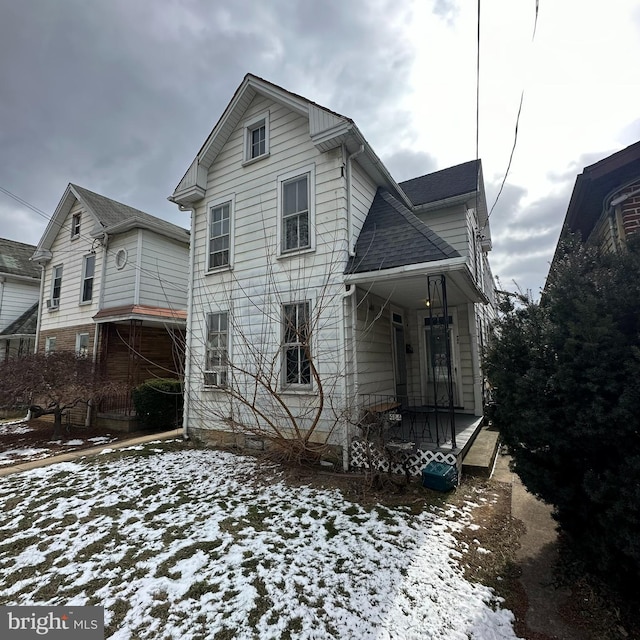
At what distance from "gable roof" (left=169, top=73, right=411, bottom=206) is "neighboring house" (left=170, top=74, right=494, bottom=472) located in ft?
0.11

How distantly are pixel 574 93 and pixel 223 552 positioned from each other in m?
7.92

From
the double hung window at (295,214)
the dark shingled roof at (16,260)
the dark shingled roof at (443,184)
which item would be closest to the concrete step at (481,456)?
the double hung window at (295,214)

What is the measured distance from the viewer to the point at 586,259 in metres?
3.20

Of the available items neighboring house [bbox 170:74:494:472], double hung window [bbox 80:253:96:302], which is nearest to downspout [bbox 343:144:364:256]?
neighboring house [bbox 170:74:494:472]

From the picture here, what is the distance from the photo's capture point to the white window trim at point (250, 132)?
8062mm

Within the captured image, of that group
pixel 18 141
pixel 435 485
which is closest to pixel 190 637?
pixel 435 485

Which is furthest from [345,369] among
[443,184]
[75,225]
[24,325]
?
[24,325]

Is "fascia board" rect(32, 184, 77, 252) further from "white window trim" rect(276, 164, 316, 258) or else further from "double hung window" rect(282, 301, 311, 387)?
"double hung window" rect(282, 301, 311, 387)

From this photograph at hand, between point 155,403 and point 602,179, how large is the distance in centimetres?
1168

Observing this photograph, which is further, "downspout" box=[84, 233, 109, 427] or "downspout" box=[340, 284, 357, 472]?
"downspout" box=[84, 233, 109, 427]

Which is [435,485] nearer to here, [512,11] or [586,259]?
[586,259]

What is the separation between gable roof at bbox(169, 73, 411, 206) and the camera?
6.64 metres

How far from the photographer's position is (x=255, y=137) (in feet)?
28.1

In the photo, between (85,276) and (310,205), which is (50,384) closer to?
(85,276)
